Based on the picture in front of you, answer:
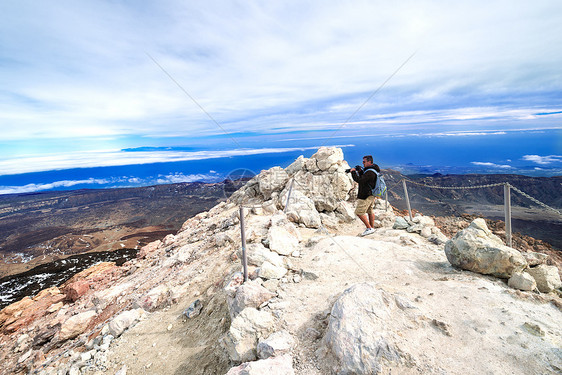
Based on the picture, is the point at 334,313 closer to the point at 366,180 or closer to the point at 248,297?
the point at 248,297

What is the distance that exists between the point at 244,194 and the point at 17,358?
11986 millimetres

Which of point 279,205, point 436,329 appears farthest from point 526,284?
point 279,205

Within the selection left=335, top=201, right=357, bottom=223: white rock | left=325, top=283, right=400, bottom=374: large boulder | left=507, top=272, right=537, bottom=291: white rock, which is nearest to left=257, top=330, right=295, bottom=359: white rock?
left=325, top=283, right=400, bottom=374: large boulder

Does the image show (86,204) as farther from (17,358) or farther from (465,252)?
(465,252)

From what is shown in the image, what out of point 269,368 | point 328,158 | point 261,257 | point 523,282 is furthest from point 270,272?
point 328,158

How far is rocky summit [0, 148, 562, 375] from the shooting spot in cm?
298

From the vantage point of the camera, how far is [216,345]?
4391mm

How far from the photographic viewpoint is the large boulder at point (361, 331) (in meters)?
2.88

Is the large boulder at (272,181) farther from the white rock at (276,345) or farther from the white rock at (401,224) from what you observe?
the white rock at (276,345)

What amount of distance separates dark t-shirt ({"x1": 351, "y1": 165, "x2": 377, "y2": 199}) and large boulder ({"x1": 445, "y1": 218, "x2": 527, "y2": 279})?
9.91 feet

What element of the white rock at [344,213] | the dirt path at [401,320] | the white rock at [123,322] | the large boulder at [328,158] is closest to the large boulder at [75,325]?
the white rock at [123,322]

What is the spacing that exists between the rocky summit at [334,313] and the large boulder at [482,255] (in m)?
0.02

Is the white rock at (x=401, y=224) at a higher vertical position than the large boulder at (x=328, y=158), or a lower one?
lower

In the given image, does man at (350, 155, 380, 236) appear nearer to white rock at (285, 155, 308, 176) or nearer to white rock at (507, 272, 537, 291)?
white rock at (507, 272, 537, 291)
